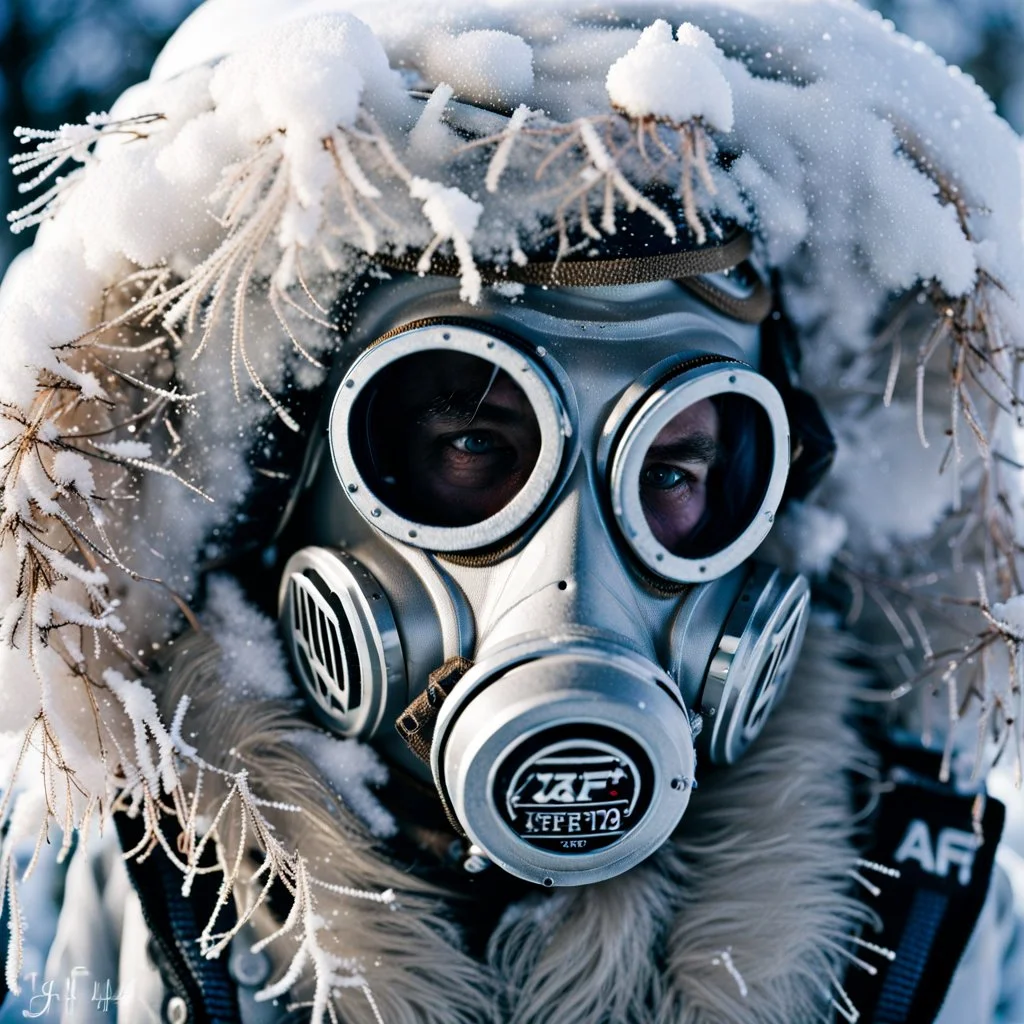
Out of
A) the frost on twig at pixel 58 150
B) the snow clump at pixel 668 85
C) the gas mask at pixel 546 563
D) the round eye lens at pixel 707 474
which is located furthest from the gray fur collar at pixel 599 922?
the snow clump at pixel 668 85

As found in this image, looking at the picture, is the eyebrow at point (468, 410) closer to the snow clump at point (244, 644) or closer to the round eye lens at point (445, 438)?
the round eye lens at point (445, 438)

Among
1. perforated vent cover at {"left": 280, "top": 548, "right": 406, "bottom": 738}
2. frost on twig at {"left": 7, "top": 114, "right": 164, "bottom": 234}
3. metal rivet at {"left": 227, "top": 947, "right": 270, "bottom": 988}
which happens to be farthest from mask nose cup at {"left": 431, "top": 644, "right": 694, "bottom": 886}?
frost on twig at {"left": 7, "top": 114, "right": 164, "bottom": 234}

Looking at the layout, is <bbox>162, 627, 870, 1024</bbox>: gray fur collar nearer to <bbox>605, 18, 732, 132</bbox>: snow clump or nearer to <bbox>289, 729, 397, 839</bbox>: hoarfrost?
<bbox>289, 729, 397, 839</bbox>: hoarfrost

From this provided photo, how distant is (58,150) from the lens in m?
1.33

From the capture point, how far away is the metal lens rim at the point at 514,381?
139cm

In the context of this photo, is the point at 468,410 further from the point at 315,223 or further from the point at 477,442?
the point at 315,223

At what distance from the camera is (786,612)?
1.61 metres

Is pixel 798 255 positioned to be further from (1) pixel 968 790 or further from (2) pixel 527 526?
(1) pixel 968 790

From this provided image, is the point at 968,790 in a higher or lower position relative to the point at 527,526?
lower

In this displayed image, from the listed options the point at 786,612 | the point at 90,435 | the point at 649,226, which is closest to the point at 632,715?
the point at 786,612

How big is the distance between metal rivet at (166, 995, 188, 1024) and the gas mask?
1.25 ft

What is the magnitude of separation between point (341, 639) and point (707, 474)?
527 millimetres

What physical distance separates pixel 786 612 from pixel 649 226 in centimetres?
54

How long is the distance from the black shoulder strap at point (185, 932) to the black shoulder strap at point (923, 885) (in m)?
0.82
